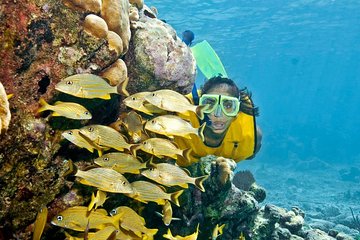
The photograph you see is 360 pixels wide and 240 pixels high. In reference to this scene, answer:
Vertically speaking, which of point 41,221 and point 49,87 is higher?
point 49,87

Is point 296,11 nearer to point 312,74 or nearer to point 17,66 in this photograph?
point 17,66

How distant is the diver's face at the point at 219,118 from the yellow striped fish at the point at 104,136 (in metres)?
1.75

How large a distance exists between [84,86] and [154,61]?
1.83 metres

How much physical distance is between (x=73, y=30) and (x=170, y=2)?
3227 centimetres

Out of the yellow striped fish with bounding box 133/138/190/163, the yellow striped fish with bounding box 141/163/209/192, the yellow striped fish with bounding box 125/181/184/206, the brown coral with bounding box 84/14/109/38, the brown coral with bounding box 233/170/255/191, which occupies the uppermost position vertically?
the brown coral with bounding box 84/14/109/38

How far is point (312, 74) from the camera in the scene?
89.0 metres

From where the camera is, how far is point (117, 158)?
3697mm

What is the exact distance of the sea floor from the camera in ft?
64.5

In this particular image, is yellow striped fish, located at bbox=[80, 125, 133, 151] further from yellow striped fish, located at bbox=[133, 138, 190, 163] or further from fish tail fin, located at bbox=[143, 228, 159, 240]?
fish tail fin, located at bbox=[143, 228, 159, 240]

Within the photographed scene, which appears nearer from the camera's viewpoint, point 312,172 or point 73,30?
point 73,30

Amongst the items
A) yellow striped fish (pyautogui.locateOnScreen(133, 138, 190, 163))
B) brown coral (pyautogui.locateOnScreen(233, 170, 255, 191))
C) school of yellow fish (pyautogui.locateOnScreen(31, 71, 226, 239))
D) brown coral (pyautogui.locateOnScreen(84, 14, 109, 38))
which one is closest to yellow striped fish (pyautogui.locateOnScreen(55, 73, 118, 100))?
school of yellow fish (pyautogui.locateOnScreen(31, 71, 226, 239))

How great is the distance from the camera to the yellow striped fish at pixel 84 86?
3.30 meters

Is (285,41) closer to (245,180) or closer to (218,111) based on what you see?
(245,180)

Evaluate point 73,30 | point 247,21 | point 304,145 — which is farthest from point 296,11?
point 73,30
